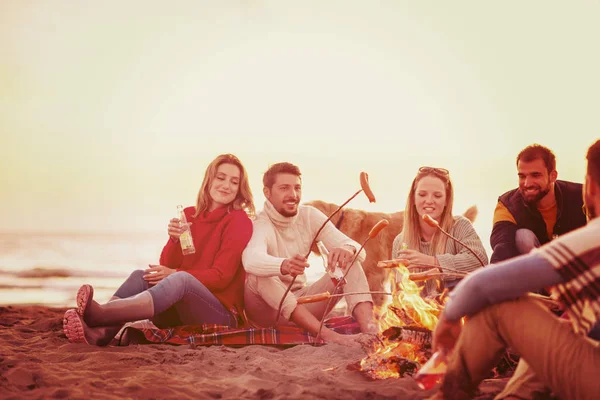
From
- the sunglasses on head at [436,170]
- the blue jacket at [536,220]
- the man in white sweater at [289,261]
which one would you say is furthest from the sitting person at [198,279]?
the blue jacket at [536,220]

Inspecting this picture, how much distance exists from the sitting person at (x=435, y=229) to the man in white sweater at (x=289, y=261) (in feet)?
1.38

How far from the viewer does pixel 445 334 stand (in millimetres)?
1837

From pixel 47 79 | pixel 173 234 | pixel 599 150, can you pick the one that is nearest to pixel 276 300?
pixel 173 234

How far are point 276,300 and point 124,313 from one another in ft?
3.40

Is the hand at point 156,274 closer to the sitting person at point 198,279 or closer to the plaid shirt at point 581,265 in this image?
the sitting person at point 198,279

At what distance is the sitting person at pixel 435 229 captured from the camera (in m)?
3.75

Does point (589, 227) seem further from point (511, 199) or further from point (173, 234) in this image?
point (173, 234)

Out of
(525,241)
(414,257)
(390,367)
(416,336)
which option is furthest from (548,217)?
(390,367)

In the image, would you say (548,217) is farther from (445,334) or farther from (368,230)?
(445,334)

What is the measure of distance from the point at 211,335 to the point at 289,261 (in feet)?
2.32

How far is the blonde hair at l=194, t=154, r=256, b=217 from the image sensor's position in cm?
436

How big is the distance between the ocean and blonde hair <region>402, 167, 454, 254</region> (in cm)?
453

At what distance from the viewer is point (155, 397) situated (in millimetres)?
2391

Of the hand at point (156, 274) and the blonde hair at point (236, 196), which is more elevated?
the blonde hair at point (236, 196)
